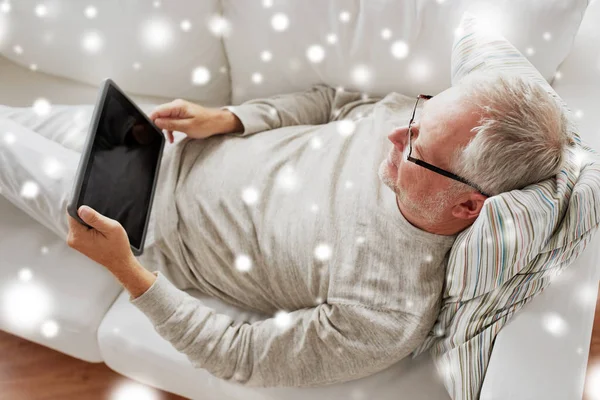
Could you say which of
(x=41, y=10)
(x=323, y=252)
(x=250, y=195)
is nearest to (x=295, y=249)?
(x=323, y=252)

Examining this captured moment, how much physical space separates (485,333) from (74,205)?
0.73 meters

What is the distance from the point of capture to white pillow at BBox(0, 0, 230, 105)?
1.28m

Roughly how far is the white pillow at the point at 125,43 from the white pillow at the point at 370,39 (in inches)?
3.0

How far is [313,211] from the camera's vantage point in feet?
3.55

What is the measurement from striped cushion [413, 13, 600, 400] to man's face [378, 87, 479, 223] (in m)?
0.09

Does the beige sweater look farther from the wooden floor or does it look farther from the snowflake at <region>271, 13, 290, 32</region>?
the wooden floor

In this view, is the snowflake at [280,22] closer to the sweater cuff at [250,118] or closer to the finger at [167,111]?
the sweater cuff at [250,118]

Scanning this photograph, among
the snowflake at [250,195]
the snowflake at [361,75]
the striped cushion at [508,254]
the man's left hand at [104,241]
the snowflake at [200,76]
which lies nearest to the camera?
the striped cushion at [508,254]

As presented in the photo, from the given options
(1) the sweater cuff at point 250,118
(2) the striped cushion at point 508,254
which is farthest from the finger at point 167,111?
(2) the striped cushion at point 508,254

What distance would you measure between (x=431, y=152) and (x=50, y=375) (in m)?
1.27

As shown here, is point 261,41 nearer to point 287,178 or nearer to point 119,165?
point 287,178

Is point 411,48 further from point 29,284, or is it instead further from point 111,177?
point 29,284

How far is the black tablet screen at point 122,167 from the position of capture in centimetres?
97

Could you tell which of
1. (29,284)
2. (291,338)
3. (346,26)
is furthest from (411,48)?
(29,284)
